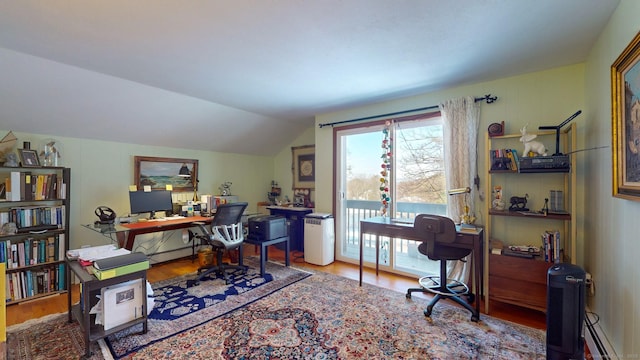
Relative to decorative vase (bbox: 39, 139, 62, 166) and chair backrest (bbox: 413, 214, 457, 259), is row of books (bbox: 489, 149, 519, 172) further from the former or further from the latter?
decorative vase (bbox: 39, 139, 62, 166)

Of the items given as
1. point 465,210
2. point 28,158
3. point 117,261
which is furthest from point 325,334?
point 28,158

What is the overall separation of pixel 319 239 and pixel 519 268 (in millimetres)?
2322

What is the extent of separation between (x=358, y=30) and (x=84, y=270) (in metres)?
2.73

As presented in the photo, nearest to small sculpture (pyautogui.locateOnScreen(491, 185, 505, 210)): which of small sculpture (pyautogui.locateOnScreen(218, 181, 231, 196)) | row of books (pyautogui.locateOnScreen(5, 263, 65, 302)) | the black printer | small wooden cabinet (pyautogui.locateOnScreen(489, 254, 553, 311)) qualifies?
small wooden cabinet (pyautogui.locateOnScreen(489, 254, 553, 311))

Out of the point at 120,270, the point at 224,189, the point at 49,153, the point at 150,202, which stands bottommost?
the point at 120,270

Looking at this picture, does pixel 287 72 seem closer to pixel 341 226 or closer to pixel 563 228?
pixel 341 226

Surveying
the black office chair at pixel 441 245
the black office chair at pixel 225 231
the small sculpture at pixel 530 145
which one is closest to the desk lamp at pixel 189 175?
the black office chair at pixel 225 231

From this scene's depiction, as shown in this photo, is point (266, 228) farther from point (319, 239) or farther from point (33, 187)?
point (33, 187)

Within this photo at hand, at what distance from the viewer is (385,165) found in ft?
11.7

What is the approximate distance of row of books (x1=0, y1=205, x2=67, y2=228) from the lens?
2697 millimetres

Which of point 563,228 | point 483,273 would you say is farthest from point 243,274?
point 563,228

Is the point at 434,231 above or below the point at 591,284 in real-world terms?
above

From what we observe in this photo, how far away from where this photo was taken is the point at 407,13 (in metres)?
1.68

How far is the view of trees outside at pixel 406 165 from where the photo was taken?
324cm
